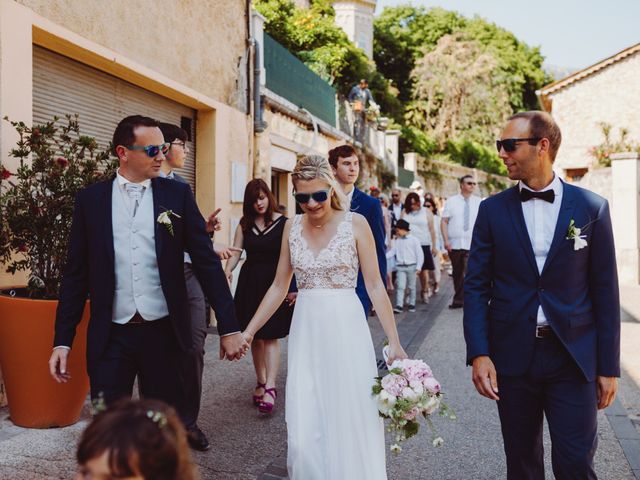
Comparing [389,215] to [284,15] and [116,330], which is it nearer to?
[116,330]

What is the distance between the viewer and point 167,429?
5.07ft

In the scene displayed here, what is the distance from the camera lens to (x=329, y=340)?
3678 millimetres

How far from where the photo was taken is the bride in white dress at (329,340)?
355cm

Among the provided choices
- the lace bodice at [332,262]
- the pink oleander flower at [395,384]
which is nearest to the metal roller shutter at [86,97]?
the lace bodice at [332,262]

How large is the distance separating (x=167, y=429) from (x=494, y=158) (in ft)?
137

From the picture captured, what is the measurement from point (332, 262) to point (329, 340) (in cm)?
43

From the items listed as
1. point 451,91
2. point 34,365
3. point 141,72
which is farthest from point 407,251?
point 451,91

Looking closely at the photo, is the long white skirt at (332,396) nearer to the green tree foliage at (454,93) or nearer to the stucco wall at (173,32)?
the stucco wall at (173,32)

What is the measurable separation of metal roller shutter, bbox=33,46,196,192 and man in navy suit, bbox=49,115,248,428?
3422 millimetres

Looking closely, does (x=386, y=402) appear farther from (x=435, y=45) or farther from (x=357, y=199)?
(x=435, y=45)

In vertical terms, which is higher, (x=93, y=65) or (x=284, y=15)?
(x=284, y=15)

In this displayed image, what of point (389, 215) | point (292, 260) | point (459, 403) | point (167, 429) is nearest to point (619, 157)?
point (389, 215)

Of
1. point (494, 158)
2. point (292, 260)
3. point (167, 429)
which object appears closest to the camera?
point (167, 429)

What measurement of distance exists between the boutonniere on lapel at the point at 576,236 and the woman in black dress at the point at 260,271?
3.11 meters
